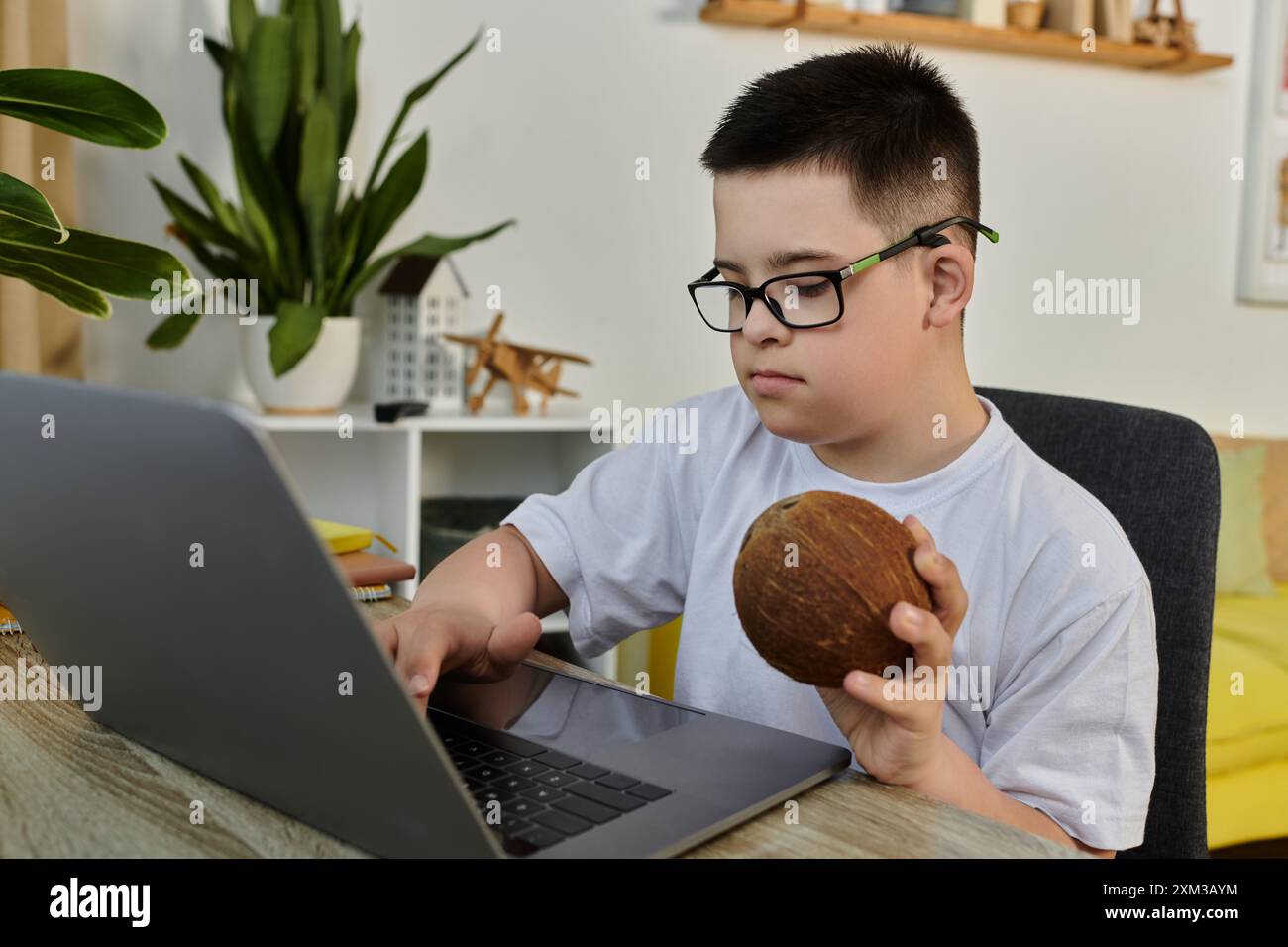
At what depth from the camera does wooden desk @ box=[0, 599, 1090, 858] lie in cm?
56

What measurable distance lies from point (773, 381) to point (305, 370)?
1.41 meters

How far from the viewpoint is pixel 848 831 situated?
597mm

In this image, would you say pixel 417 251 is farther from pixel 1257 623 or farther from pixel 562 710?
pixel 1257 623

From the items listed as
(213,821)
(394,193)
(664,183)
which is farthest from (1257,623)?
(213,821)

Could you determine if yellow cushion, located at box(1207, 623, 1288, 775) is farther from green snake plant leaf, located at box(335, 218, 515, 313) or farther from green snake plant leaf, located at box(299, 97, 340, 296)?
green snake plant leaf, located at box(299, 97, 340, 296)

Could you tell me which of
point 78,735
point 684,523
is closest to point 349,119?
point 684,523

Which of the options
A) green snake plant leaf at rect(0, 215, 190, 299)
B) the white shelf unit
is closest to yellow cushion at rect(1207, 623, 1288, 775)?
the white shelf unit

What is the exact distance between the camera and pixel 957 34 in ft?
8.70

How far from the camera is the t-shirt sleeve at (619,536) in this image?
1.08 metres

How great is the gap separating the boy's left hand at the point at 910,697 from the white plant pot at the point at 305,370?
161cm

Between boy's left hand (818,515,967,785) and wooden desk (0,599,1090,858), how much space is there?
0.02 metres

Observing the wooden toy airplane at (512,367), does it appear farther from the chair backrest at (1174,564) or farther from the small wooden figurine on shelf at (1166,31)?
the small wooden figurine on shelf at (1166,31)

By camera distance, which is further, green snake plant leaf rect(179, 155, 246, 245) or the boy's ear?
green snake plant leaf rect(179, 155, 246, 245)
